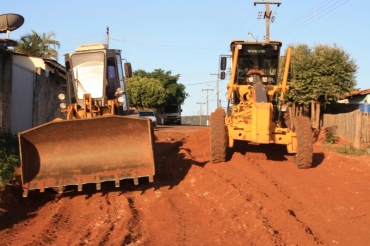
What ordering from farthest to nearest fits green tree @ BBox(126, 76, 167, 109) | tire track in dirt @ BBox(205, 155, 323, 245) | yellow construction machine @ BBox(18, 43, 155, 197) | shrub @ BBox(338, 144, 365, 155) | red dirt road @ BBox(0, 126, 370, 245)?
1. green tree @ BBox(126, 76, 167, 109)
2. shrub @ BBox(338, 144, 365, 155)
3. yellow construction machine @ BBox(18, 43, 155, 197)
4. tire track in dirt @ BBox(205, 155, 323, 245)
5. red dirt road @ BBox(0, 126, 370, 245)

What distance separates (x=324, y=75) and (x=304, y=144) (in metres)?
16.2

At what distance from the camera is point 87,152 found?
1031cm

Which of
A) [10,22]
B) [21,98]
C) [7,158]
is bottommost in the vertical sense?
[7,158]

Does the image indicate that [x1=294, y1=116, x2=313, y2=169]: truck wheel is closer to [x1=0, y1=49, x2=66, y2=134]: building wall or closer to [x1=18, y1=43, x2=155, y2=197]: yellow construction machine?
[x1=18, y1=43, x2=155, y2=197]: yellow construction machine

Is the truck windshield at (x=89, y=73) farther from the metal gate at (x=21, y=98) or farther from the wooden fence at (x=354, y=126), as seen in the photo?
the wooden fence at (x=354, y=126)

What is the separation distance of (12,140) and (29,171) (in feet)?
13.3

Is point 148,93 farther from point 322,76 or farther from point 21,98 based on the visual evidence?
point 21,98

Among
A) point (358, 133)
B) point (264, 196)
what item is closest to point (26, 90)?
point (264, 196)

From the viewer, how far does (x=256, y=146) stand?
50.5ft

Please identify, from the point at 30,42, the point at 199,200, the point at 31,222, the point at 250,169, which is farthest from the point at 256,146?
the point at 30,42

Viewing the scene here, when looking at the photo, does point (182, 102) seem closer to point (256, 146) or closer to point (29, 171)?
point (256, 146)

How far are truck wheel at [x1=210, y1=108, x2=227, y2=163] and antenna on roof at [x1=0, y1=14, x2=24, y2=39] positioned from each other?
6.34 meters

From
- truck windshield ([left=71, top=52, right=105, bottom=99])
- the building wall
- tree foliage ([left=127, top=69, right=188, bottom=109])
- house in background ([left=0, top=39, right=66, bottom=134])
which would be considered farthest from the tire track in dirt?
tree foliage ([left=127, top=69, right=188, bottom=109])

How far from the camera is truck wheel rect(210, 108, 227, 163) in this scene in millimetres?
12844
